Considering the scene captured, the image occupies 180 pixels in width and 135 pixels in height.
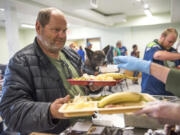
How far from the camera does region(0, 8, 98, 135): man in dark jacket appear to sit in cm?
107

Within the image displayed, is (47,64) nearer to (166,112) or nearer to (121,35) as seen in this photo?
(166,112)

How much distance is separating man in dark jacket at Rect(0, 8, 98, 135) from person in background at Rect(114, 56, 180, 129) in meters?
0.50

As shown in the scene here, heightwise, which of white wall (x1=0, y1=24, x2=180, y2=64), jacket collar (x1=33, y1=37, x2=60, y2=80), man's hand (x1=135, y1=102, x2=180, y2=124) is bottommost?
man's hand (x1=135, y1=102, x2=180, y2=124)

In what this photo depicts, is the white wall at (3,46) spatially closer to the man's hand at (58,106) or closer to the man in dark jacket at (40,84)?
the man in dark jacket at (40,84)

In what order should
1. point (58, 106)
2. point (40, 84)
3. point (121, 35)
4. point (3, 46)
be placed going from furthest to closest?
point (121, 35) < point (3, 46) < point (40, 84) < point (58, 106)

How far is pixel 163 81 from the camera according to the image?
110 cm

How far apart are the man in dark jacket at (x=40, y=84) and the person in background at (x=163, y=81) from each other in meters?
0.50

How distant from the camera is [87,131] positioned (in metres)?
1.11

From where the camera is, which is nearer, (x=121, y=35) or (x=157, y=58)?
(x=157, y=58)

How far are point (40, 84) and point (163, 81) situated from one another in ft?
3.00

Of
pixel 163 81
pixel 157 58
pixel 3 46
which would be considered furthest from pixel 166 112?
pixel 3 46

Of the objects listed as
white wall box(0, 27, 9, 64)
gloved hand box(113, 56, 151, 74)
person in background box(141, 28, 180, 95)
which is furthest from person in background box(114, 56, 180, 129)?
white wall box(0, 27, 9, 64)

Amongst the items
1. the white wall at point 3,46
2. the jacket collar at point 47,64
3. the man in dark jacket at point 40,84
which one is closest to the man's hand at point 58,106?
the man in dark jacket at point 40,84

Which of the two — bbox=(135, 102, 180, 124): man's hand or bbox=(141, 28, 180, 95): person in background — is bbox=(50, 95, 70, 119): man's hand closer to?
bbox=(135, 102, 180, 124): man's hand
